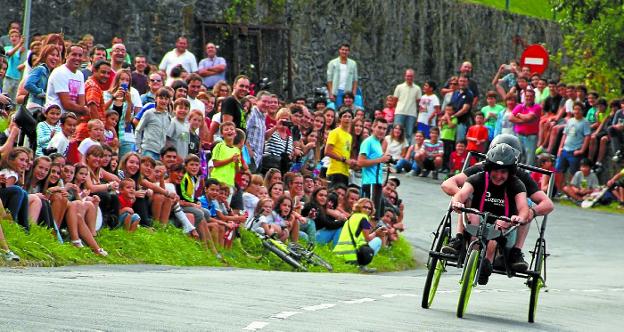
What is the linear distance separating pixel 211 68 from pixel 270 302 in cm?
1696

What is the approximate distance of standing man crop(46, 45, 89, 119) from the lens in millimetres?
22500

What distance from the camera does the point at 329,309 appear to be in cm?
1570

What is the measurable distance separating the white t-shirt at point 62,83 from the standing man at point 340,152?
6.70 m

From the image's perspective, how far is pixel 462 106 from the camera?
37844 millimetres

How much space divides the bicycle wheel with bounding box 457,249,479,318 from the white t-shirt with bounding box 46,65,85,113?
8.23 metres

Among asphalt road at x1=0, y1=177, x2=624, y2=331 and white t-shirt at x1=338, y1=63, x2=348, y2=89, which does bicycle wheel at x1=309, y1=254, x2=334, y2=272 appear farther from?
white t-shirt at x1=338, y1=63, x2=348, y2=89

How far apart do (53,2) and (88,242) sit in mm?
15577

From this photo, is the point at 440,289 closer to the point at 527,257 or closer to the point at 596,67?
the point at 527,257

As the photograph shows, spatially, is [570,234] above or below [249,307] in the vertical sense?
below

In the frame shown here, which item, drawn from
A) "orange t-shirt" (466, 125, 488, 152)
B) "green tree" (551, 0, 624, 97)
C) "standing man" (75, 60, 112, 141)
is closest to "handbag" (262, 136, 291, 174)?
"standing man" (75, 60, 112, 141)

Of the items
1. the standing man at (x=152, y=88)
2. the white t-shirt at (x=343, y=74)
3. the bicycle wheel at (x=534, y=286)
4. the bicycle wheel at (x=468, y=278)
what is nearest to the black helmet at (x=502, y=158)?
the bicycle wheel at (x=534, y=286)

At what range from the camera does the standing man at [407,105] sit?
123 feet

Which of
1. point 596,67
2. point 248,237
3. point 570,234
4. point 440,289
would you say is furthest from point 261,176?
point 596,67

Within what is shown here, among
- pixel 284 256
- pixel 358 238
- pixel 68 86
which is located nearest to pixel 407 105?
pixel 358 238
